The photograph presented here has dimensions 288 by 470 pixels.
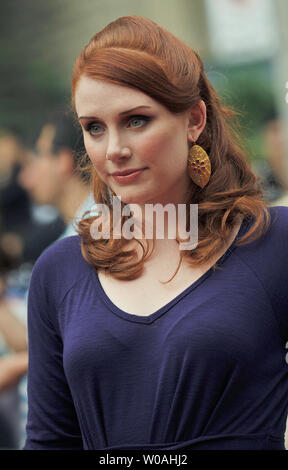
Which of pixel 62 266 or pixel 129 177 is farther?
pixel 62 266

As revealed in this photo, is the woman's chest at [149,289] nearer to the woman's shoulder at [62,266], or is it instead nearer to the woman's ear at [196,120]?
the woman's shoulder at [62,266]

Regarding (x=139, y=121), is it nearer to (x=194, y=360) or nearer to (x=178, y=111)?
(x=178, y=111)

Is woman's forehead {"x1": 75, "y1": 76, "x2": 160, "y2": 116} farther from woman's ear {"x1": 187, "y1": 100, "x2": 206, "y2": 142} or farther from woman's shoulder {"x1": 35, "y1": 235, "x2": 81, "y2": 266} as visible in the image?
woman's shoulder {"x1": 35, "y1": 235, "x2": 81, "y2": 266}

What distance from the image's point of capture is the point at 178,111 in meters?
1.65

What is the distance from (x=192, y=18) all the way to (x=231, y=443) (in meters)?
7.25

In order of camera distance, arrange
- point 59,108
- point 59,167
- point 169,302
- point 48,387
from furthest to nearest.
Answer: point 59,108, point 59,167, point 48,387, point 169,302

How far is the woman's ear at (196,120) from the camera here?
1.72 m

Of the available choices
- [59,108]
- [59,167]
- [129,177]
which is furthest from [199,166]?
[59,108]

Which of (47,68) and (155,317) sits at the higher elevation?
(47,68)

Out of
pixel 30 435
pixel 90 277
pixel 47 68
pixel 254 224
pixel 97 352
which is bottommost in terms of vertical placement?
pixel 30 435

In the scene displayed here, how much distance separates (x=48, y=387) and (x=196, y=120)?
79 centimetres

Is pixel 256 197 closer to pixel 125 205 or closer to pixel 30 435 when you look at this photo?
pixel 125 205

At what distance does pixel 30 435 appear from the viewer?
186 centimetres

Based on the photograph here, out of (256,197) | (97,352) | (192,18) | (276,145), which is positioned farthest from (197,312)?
(192,18)
